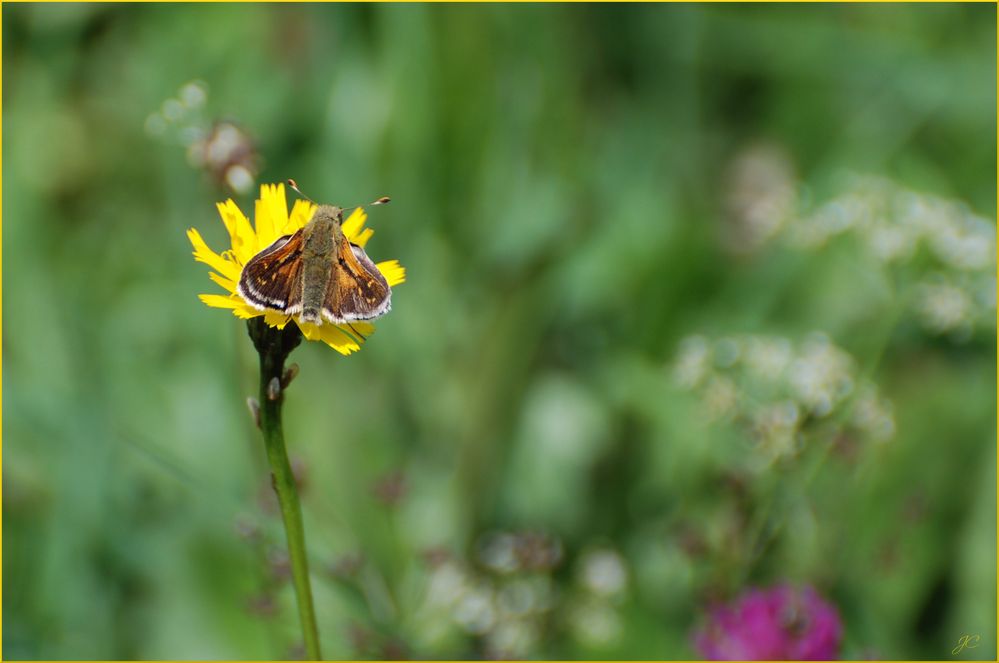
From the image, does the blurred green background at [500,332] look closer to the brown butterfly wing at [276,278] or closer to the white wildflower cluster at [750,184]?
the white wildflower cluster at [750,184]

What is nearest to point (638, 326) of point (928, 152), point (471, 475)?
point (471, 475)

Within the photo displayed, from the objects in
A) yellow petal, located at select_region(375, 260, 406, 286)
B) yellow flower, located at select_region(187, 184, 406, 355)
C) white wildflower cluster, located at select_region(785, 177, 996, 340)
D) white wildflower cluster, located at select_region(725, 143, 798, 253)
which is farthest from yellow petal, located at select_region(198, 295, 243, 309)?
white wildflower cluster, located at select_region(725, 143, 798, 253)

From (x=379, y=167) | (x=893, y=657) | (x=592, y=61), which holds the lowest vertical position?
(x=893, y=657)

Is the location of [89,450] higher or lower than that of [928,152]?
lower

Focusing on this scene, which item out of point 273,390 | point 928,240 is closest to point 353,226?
point 273,390

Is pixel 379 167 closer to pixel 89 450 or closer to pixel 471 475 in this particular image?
pixel 471 475

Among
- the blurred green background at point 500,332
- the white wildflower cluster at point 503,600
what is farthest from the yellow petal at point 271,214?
the white wildflower cluster at point 503,600

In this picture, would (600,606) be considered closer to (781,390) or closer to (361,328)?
(781,390)

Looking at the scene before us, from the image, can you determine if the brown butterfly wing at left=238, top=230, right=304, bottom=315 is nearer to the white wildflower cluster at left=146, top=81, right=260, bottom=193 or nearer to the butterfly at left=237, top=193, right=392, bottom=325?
the butterfly at left=237, top=193, right=392, bottom=325
